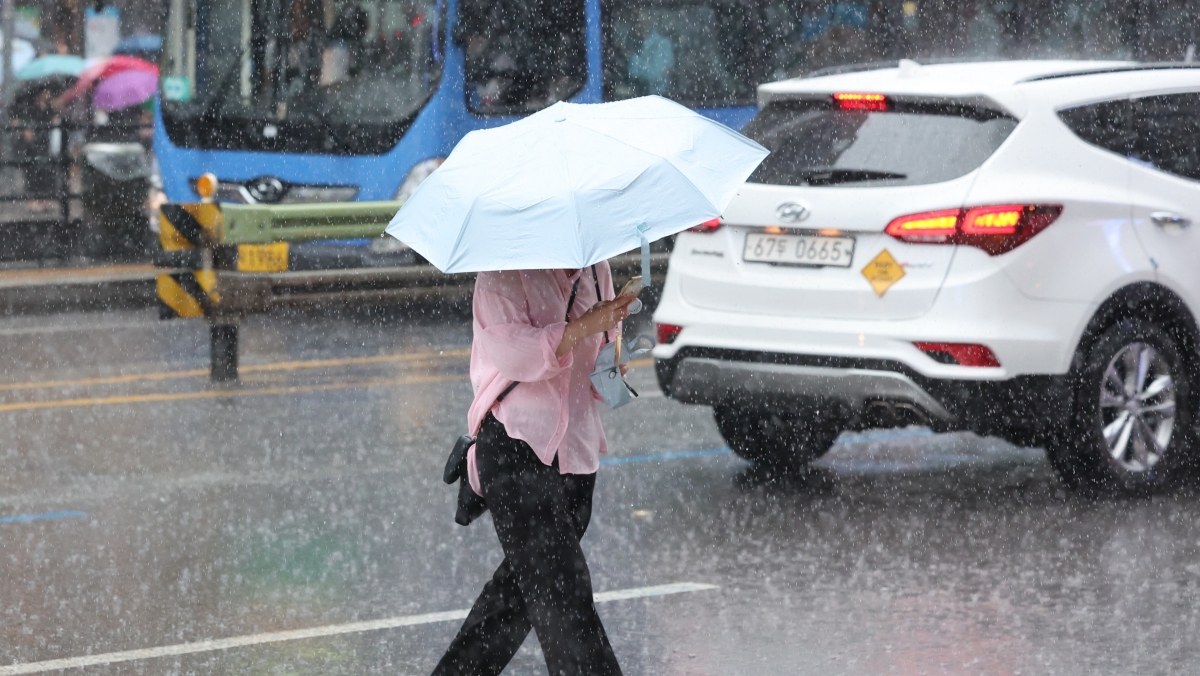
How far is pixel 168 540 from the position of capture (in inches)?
292

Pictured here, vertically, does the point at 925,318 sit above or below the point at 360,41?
above

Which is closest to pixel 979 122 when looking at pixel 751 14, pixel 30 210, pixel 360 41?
pixel 360 41

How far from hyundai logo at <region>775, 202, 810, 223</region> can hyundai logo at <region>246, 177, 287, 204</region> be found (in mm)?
8141

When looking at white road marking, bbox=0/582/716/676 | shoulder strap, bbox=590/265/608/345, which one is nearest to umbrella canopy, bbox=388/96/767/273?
shoulder strap, bbox=590/265/608/345

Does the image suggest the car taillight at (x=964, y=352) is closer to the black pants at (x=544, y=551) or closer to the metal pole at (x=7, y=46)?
the black pants at (x=544, y=551)

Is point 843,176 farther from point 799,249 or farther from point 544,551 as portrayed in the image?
point 544,551

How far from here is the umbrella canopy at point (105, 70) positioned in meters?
24.0

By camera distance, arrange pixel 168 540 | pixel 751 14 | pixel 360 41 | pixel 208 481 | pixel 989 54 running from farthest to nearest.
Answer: pixel 989 54 < pixel 751 14 < pixel 360 41 < pixel 208 481 < pixel 168 540

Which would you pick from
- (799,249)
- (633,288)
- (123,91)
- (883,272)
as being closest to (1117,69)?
(883,272)

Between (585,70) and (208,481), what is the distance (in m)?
8.21

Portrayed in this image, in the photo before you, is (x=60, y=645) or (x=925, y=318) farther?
(x=925, y=318)

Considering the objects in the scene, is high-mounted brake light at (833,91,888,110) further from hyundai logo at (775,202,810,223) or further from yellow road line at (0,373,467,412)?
yellow road line at (0,373,467,412)

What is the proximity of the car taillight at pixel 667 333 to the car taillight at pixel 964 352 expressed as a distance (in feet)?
3.73

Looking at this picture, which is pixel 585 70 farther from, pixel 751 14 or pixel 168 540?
pixel 168 540
